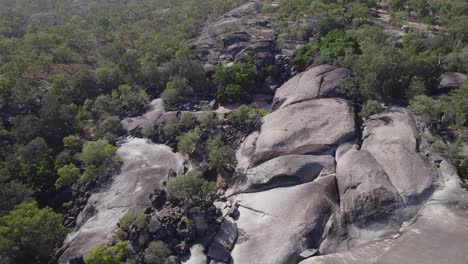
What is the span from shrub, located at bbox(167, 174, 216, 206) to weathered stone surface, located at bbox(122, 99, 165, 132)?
1785 cm

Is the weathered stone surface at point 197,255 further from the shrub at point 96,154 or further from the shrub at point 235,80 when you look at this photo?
the shrub at point 235,80

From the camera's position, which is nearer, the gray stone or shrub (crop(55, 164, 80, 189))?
the gray stone

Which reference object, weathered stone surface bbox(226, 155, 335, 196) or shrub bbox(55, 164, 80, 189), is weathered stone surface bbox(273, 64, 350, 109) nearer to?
weathered stone surface bbox(226, 155, 335, 196)

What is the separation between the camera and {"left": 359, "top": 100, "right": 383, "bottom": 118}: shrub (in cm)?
4219

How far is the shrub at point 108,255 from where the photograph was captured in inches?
1170

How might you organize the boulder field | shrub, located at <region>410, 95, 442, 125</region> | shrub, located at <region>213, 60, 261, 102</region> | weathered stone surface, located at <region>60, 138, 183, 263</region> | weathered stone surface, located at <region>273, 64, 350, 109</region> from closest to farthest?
the boulder field < weathered stone surface, located at <region>60, 138, 183, 263</region> < shrub, located at <region>410, 95, 442, 125</region> < weathered stone surface, located at <region>273, 64, 350, 109</region> < shrub, located at <region>213, 60, 261, 102</region>

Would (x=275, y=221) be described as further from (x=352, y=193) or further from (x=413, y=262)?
(x=413, y=262)

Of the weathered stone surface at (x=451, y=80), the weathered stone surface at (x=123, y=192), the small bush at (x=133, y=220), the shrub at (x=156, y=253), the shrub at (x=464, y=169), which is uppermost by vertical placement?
the weathered stone surface at (x=451, y=80)

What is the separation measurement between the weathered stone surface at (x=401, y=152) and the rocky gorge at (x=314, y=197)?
0.32 feet

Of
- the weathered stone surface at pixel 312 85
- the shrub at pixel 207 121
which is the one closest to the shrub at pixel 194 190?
the shrub at pixel 207 121

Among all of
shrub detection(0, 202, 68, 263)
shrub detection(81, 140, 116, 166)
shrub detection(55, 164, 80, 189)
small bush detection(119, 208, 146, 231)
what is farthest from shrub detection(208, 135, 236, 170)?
shrub detection(0, 202, 68, 263)

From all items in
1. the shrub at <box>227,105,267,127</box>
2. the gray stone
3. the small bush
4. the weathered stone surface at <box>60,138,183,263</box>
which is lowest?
the weathered stone surface at <box>60,138,183,263</box>

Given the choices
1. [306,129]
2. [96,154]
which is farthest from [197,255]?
[96,154]

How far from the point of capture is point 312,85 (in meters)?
48.9
